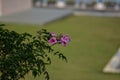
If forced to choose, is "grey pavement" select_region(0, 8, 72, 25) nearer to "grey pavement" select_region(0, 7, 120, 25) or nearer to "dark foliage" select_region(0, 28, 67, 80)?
"grey pavement" select_region(0, 7, 120, 25)

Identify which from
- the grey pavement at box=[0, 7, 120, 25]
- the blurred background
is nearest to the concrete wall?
the blurred background

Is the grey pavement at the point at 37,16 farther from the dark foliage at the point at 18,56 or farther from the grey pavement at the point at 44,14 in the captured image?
the dark foliage at the point at 18,56

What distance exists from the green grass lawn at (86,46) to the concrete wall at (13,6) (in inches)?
77.8

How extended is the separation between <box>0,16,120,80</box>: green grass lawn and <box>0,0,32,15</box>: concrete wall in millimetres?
1976

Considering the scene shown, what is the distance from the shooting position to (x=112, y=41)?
11.6 metres

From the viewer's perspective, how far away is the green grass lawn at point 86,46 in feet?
25.1

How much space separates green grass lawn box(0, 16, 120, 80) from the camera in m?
7.66

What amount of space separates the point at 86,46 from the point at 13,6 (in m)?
6.35

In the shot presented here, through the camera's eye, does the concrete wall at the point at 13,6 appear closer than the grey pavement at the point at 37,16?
No

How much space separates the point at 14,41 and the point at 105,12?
48.7 feet

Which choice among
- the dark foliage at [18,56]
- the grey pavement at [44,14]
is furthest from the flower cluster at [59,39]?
the grey pavement at [44,14]

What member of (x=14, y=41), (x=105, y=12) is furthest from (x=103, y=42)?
(x=14, y=41)

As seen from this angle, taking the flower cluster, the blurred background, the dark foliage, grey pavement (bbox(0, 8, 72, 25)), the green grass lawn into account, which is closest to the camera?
the dark foliage

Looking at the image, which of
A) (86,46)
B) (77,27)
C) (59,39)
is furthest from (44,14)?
(59,39)
